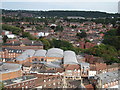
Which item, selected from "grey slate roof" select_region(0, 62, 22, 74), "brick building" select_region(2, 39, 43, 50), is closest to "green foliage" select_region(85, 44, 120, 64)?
"brick building" select_region(2, 39, 43, 50)

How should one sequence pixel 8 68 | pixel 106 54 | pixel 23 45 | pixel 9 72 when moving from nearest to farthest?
pixel 9 72 → pixel 8 68 → pixel 106 54 → pixel 23 45

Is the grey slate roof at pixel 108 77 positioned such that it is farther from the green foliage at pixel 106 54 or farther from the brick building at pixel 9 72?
the brick building at pixel 9 72

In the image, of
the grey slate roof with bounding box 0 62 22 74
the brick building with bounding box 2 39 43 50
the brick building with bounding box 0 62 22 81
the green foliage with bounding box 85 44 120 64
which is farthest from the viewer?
the brick building with bounding box 2 39 43 50

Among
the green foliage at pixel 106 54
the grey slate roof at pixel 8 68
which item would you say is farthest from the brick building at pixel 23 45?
the grey slate roof at pixel 8 68

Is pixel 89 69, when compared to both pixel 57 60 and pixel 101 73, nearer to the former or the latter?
pixel 101 73

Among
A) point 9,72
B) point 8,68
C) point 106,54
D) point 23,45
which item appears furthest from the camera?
point 23,45

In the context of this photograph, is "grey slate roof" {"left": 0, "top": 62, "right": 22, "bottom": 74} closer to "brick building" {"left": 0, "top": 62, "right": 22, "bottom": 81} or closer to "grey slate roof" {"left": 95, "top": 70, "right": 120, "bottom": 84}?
"brick building" {"left": 0, "top": 62, "right": 22, "bottom": 81}

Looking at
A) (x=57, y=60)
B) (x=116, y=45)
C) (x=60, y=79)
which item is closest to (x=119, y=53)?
(x=116, y=45)

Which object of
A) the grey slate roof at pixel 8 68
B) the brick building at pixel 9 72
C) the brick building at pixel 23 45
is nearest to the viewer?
the brick building at pixel 9 72

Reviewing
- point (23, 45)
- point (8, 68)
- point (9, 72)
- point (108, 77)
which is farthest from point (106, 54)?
point (9, 72)

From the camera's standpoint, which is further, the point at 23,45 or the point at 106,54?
the point at 23,45

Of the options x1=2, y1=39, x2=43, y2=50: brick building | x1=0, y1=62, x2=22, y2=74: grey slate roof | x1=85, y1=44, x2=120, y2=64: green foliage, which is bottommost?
x1=85, y1=44, x2=120, y2=64: green foliage

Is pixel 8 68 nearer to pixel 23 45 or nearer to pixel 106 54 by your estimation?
pixel 23 45
